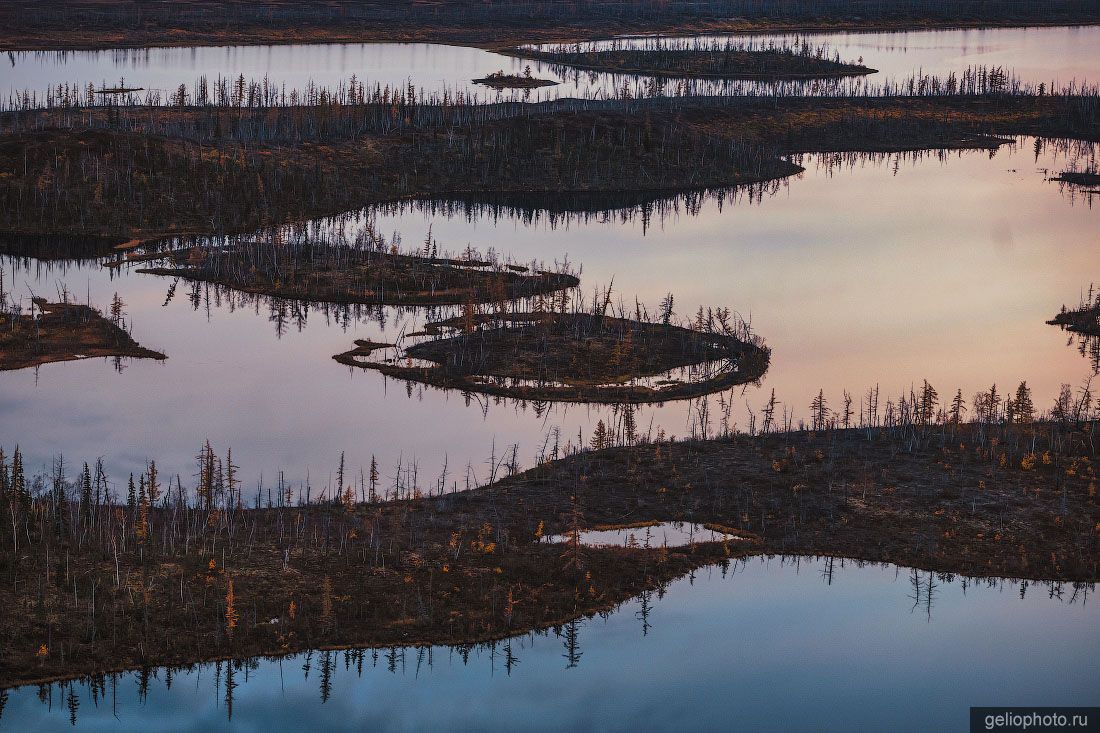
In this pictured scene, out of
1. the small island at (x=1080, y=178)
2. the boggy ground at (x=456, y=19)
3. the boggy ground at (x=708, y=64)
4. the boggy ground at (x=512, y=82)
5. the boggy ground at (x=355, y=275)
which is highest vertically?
the boggy ground at (x=456, y=19)

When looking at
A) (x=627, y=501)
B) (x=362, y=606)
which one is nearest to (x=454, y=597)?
(x=362, y=606)

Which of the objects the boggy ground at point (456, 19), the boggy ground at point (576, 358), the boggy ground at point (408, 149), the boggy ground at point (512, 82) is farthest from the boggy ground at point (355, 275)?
the boggy ground at point (456, 19)

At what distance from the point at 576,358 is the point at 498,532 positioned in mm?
12458

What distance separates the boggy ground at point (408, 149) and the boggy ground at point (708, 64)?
19962mm

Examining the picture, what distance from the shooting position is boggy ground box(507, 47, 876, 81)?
106m

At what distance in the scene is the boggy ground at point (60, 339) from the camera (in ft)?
126

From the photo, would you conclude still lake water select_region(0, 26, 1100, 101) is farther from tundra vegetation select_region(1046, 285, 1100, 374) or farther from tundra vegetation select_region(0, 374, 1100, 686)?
tundra vegetation select_region(0, 374, 1100, 686)

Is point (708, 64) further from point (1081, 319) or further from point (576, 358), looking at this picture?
point (576, 358)

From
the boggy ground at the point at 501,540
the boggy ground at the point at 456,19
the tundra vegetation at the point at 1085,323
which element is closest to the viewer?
the boggy ground at the point at 501,540

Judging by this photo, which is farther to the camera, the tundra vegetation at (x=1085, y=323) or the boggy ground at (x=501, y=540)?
the tundra vegetation at (x=1085, y=323)

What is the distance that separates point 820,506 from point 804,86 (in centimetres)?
7624

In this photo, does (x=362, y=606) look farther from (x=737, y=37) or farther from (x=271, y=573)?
(x=737, y=37)

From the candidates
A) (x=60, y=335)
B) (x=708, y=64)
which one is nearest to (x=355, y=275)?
(x=60, y=335)

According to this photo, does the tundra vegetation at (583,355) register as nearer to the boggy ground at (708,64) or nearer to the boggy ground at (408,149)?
the boggy ground at (408,149)
